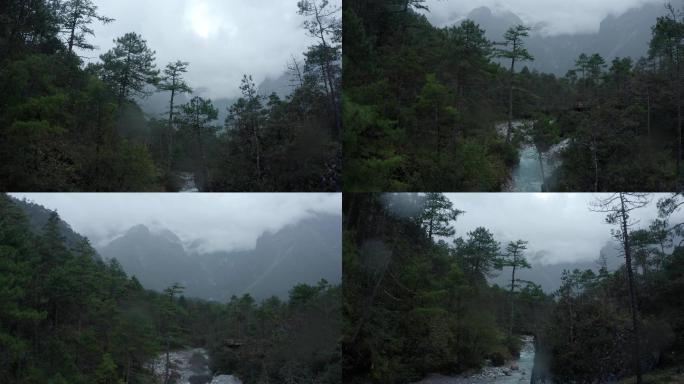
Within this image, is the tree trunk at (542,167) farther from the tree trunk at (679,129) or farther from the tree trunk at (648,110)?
the tree trunk at (679,129)

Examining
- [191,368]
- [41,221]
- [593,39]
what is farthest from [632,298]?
[41,221]

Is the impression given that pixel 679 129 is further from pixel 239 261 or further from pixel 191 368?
pixel 191 368

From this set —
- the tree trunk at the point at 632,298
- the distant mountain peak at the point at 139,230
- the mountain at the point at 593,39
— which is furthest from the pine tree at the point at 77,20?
the tree trunk at the point at 632,298

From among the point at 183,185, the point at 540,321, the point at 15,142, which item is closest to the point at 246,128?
the point at 183,185

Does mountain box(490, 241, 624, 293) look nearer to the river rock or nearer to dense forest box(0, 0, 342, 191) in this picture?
dense forest box(0, 0, 342, 191)

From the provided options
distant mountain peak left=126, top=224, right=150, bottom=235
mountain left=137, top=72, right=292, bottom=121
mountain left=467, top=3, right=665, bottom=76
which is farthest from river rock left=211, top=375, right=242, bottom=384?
mountain left=467, top=3, right=665, bottom=76
